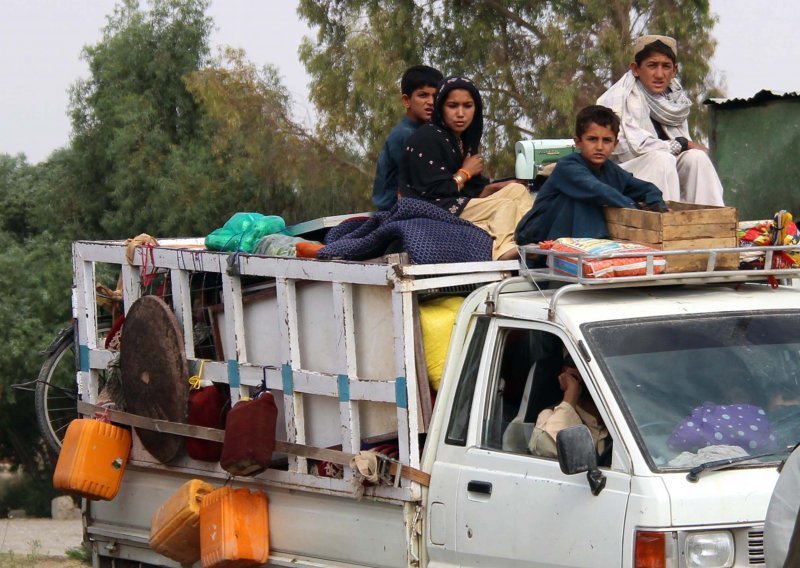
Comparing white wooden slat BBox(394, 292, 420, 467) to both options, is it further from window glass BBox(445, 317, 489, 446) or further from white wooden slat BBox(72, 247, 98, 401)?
white wooden slat BBox(72, 247, 98, 401)

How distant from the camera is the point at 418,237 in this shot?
5.24 m

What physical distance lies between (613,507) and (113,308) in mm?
3882

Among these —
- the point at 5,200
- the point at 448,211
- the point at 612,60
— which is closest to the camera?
the point at 448,211

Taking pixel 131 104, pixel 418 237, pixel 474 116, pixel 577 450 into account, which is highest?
pixel 131 104

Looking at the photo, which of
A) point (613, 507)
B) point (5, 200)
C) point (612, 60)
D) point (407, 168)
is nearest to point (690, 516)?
point (613, 507)

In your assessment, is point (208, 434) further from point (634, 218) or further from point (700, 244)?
point (700, 244)

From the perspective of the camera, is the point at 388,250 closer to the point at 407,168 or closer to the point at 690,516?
the point at 407,168

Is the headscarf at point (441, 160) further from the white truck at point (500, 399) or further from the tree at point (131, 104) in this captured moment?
the tree at point (131, 104)

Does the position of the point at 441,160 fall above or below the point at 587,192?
above

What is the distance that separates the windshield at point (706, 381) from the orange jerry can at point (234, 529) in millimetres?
1859

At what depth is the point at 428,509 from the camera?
4910 mm

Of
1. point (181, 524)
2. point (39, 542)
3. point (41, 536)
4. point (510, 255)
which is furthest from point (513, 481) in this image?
point (41, 536)

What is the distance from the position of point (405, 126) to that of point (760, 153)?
2.41m

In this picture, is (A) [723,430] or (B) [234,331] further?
Result: (B) [234,331]
